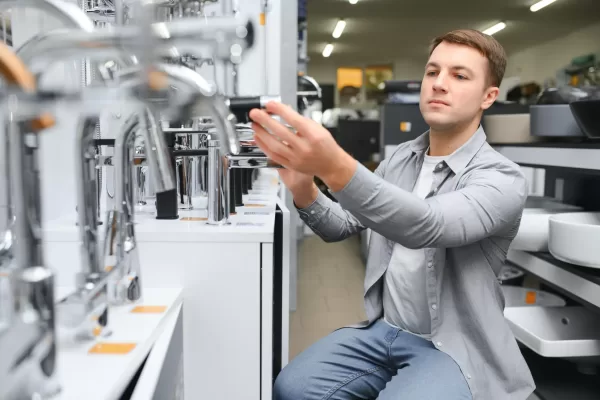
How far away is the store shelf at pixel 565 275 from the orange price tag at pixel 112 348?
4.56 ft

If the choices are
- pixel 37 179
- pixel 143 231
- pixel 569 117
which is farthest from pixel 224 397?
pixel 569 117

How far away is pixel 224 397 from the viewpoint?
48.5 inches

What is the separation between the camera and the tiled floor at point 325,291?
2.73m

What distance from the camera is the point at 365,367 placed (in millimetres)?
1201

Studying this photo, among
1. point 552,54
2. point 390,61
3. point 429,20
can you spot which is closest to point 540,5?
point 429,20

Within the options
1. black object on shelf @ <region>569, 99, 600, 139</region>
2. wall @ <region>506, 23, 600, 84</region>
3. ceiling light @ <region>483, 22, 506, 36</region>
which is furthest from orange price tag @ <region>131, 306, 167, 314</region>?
wall @ <region>506, 23, 600, 84</region>

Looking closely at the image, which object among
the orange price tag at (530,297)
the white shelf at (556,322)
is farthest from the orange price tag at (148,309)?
the orange price tag at (530,297)

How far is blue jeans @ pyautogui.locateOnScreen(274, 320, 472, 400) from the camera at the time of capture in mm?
1073

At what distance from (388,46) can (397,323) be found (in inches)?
453

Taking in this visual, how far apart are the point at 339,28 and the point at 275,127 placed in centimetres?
987

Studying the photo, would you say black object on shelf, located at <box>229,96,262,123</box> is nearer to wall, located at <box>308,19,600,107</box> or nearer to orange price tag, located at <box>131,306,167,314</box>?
orange price tag, located at <box>131,306,167,314</box>

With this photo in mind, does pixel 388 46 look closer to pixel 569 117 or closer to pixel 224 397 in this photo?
pixel 569 117

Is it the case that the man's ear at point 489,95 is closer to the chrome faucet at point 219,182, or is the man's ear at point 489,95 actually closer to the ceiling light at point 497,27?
the chrome faucet at point 219,182

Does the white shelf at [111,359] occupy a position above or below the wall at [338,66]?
below
